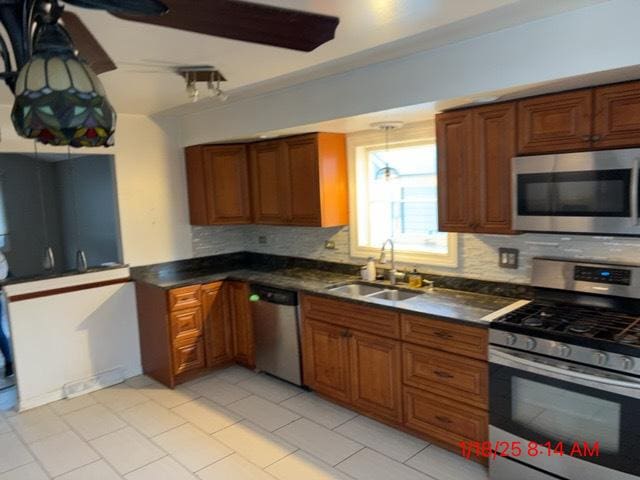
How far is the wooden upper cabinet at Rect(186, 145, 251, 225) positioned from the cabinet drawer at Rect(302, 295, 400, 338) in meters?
1.25

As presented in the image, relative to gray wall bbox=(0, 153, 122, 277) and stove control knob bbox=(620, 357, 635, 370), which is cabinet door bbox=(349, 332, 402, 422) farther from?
gray wall bbox=(0, 153, 122, 277)

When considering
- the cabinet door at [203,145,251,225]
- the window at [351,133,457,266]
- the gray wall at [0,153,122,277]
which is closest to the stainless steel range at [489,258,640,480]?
the window at [351,133,457,266]

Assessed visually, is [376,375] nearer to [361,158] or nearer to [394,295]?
[394,295]

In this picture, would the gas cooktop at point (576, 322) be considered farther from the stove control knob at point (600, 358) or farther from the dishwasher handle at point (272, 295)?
the dishwasher handle at point (272, 295)

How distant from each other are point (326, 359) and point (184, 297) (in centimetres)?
130

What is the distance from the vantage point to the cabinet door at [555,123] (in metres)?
2.27

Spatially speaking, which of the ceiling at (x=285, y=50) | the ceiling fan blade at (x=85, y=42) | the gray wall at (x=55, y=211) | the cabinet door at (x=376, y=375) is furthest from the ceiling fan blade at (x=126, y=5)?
the gray wall at (x=55, y=211)

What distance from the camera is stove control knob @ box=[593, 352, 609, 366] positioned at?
80.7 inches

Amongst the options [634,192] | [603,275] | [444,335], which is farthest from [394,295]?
[634,192]

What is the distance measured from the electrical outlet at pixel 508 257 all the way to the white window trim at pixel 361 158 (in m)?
0.32

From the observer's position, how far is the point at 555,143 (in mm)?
2383

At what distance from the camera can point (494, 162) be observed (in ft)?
8.65

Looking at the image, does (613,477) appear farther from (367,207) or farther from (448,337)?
(367,207)

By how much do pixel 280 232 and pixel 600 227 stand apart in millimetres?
2871
